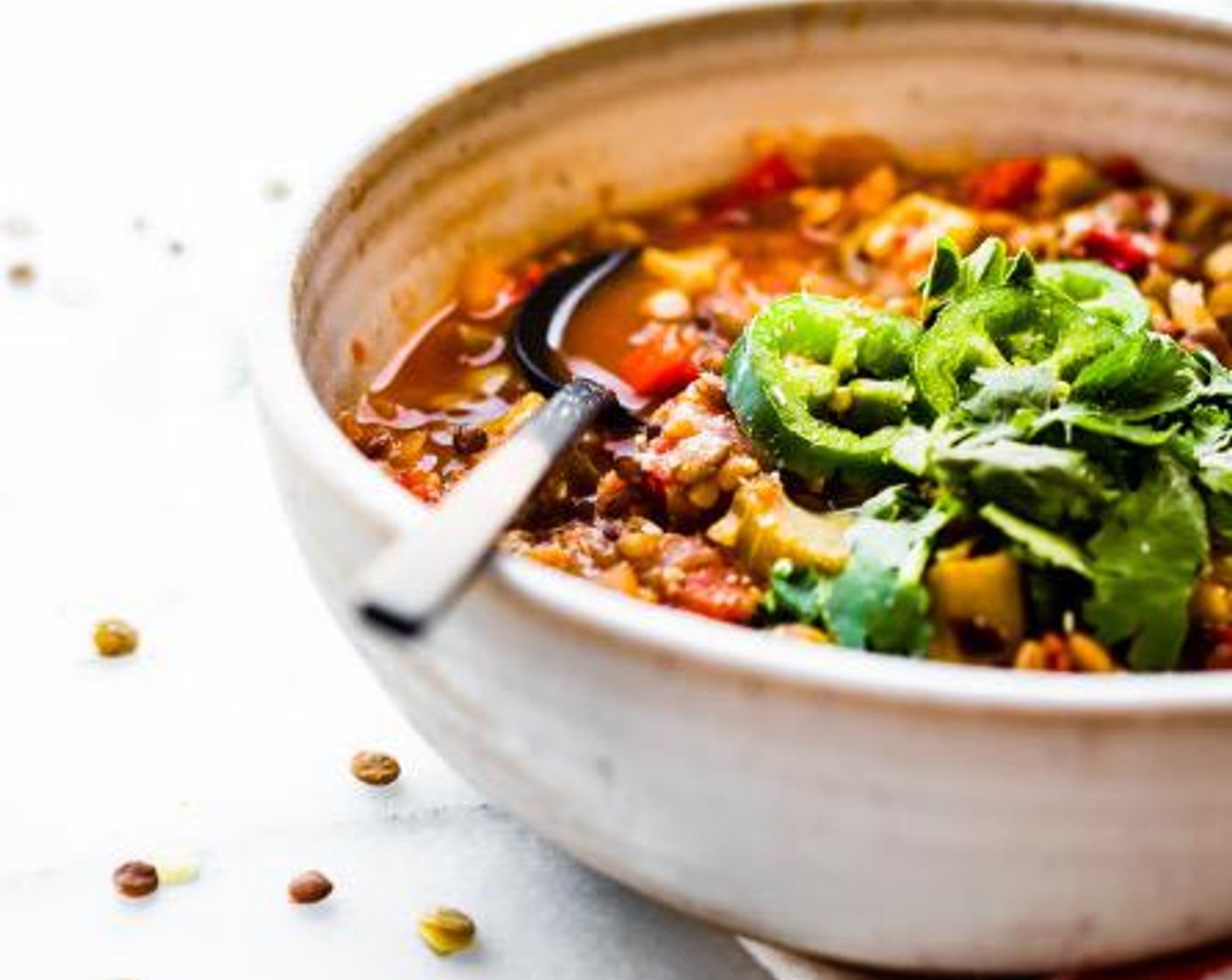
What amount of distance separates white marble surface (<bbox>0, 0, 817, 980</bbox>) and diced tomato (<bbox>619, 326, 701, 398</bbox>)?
1.53ft

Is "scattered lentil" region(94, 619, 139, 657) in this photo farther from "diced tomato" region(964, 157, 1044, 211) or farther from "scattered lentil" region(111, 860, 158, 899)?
"diced tomato" region(964, 157, 1044, 211)

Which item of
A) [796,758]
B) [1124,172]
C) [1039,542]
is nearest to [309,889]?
[796,758]

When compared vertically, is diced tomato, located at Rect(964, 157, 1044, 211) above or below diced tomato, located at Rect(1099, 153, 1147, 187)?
below

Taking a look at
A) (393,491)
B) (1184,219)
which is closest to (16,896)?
(393,491)

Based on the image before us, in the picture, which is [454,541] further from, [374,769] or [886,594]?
[374,769]

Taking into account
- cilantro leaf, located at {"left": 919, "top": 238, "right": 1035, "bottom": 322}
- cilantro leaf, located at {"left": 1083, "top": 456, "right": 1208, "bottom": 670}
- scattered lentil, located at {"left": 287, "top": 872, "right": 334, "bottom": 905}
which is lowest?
scattered lentil, located at {"left": 287, "top": 872, "right": 334, "bottom": 905}

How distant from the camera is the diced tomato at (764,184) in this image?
289 cm

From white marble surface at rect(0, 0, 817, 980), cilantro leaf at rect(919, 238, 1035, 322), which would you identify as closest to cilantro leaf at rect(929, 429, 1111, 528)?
cilantro leaf at rect(919, 238, 1035, 322)

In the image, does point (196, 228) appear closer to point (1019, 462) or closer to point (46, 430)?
point (46, 430)

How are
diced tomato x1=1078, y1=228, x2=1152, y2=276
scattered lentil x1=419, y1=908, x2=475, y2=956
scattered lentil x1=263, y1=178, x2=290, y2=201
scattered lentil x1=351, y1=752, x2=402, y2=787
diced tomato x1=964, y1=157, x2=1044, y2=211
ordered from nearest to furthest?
scattered lentil x1=419, y1=908, x2=475, y2=956 → scattered lentil x1=351, y1=752, x2=402, y2=787 → diced tomato x1=1078, y1=228, x2=1152, y2=276 → diced tomato x1=964, y1=157, x2=1044, y2=211 → scattered lentil x1=263, y1=178, x2=290, y2=201

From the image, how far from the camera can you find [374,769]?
2.22 metres

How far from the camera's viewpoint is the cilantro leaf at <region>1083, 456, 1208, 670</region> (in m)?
1.74

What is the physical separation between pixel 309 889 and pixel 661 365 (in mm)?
833

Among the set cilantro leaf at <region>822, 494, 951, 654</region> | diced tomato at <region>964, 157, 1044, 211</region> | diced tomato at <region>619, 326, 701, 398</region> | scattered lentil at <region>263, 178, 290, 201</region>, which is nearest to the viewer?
cilantro leaf at <region>822, 494, 951, 654</region>
